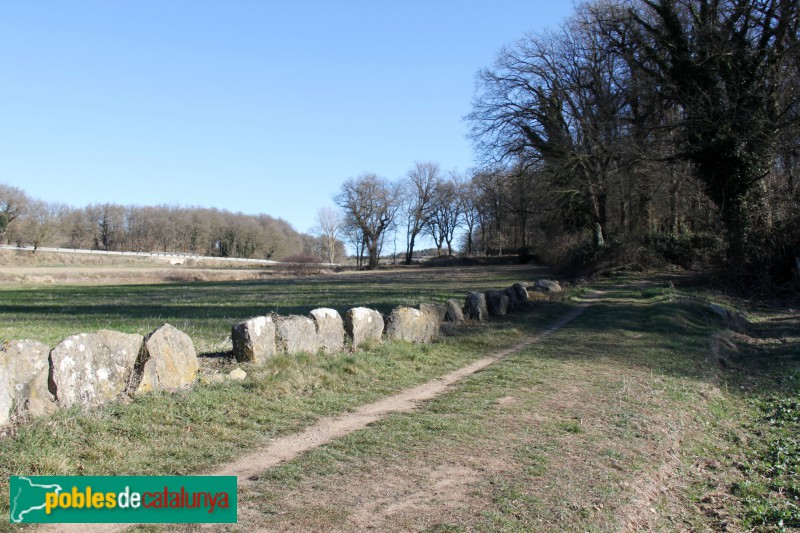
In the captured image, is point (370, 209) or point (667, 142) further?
point (370, 209)

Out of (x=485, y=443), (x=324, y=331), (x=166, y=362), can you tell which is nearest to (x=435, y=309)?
(x=324, y=331)

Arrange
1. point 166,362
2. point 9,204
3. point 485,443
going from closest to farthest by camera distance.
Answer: point 485,443 → point 166,362 → point 9,204

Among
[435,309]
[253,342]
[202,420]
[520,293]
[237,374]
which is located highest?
[520,293]

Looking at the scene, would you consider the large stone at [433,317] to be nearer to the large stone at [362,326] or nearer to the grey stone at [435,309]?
the grey stone at [435,309]

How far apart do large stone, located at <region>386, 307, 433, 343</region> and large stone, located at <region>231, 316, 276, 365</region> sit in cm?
305

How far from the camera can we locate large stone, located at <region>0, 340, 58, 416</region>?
5176mm

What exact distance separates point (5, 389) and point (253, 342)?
324 centimetres

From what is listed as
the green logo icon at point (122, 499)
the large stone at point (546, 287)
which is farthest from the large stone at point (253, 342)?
the large stone at point (546, 287)

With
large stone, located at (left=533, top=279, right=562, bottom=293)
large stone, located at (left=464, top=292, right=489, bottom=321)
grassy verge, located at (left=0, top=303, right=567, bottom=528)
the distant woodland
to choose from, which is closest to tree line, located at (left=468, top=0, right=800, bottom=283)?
the distant woodland

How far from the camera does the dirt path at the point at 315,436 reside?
4.02 meters

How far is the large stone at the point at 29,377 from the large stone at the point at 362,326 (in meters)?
4.99

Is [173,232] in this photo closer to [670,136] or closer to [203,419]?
[670,136]

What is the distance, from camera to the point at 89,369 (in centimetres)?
580

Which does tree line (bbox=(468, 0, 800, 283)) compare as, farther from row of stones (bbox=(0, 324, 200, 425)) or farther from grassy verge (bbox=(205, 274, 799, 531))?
row of stones (bbox=(0, 324, 200, 425))
